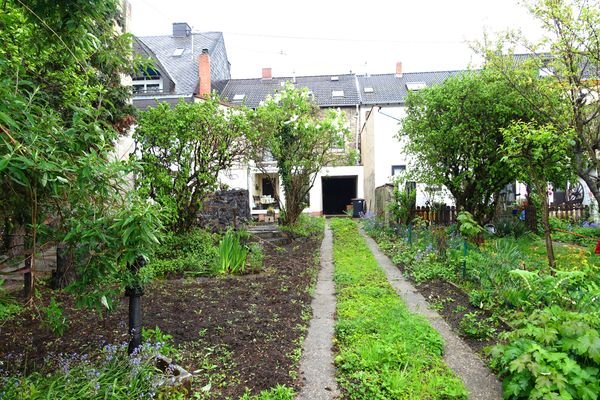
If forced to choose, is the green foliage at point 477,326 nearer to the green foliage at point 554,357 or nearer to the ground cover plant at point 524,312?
the ground cover plant at point 524,312

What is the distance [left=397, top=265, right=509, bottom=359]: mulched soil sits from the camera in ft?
12.5

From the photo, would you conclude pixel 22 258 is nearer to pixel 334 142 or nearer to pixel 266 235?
pixel 266 235

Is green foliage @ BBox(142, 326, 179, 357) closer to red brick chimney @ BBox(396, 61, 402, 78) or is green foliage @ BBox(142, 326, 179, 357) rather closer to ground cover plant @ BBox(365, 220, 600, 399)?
ground cover plant @ BBox(365, 220, 600, 399)

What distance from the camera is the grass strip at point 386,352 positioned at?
284 cm

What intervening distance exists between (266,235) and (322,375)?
7.94 m

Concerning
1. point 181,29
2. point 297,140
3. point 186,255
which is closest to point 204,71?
point 181,29

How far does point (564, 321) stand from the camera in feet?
8.86

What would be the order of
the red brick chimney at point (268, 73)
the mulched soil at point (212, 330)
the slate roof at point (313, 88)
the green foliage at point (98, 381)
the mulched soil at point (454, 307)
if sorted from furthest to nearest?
the red brick chimney at point (268, 73)
the slate roof at point (313, 88)
the mulched soil at point (454, 307)
the mulched soil at point (212, 330)
the green foliage at point (98, 381)

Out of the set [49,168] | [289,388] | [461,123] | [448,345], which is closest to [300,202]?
[461,123]

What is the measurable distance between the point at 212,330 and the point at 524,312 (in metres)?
2.83

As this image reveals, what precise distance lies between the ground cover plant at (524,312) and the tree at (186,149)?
13.6 ft

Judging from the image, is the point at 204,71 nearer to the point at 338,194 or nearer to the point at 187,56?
the point at 187,56

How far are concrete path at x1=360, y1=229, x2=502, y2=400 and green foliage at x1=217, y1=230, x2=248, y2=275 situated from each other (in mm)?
2679

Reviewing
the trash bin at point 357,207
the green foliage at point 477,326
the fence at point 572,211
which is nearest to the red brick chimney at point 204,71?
the trash bin at point 357,207
